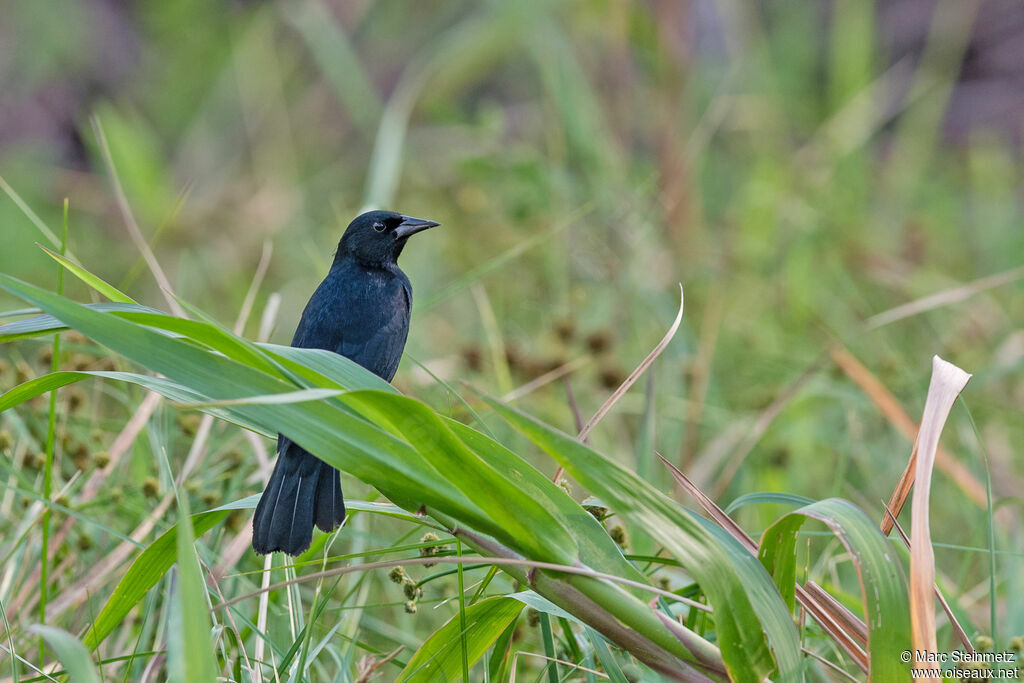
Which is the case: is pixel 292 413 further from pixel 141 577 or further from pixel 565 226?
pixel 565 226

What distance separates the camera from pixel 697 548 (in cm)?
140

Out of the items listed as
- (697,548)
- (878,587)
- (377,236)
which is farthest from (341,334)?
(878,587)

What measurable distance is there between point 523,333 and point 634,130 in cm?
316

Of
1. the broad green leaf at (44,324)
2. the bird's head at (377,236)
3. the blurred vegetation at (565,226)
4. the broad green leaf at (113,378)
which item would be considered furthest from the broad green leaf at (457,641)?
the bird's head at (377,236)

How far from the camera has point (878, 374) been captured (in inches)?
166

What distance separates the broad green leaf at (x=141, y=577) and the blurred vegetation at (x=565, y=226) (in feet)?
0.60

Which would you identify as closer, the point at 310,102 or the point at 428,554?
the point at 428,554

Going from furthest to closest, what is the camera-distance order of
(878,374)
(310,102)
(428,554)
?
(310,102) < (878,374) < (428,554)

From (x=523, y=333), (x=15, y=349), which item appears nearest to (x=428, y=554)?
(x=15, y=349)

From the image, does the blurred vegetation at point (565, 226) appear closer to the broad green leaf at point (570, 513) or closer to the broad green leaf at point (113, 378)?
the broad green leaf at point (570, 513)

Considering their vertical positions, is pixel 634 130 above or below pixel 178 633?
above

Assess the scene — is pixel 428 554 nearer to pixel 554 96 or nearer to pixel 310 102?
pixel 554 96

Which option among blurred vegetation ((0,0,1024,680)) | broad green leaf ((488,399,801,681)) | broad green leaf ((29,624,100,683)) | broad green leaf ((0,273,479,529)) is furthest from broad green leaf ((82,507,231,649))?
broad green leaf ((488,399,801,681))

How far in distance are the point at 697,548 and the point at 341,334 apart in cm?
102
